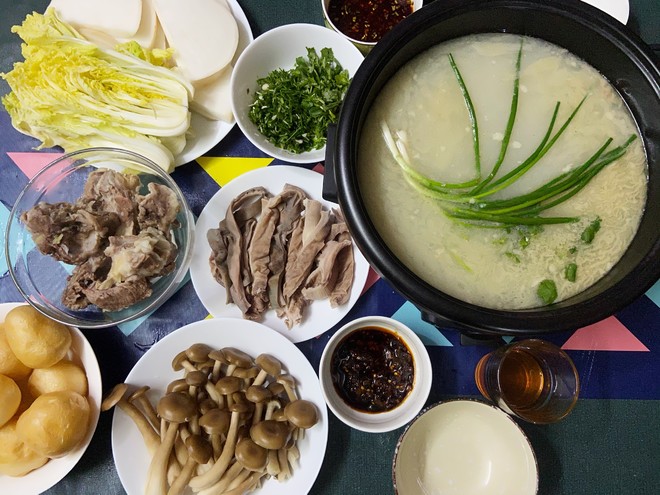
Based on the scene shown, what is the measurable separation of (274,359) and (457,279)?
0.69 meters

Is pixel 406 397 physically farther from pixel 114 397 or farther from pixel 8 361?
pixel 8 361

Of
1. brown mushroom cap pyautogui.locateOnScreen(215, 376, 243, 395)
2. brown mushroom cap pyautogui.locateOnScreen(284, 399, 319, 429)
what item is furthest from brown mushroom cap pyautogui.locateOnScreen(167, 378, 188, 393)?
brown mushroom cap pyautogui.locateOnScreen(284, 399, 319, 429)

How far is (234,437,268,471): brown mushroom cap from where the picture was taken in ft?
5.13

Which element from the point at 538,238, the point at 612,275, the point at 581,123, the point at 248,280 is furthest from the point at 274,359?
the point at 581,123

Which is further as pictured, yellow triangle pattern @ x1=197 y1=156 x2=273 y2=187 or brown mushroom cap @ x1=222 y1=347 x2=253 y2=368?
yellow triangle pattern @ x1=197 y1=156 x2=273 y2=187

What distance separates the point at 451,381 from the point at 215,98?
126 centimetres

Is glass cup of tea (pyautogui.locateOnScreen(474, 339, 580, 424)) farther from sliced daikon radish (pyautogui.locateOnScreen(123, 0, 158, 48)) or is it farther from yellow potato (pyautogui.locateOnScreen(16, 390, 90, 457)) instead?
sliced daikon radish (pyautogui.locateOnScreen(123, 0, 158, 48))

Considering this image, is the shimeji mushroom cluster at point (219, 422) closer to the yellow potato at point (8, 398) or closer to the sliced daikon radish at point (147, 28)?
the yellow potato at point (8, 398)

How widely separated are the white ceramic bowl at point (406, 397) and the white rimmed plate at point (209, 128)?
2.56 ft

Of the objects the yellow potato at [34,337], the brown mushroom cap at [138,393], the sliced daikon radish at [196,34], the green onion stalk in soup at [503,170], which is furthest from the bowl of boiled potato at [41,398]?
the green onion stalk in soup at [503,170]

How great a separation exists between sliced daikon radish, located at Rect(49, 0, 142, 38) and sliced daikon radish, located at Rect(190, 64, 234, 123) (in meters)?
0.29

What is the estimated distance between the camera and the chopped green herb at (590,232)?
4.42 ft

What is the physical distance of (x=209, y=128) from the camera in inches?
72.2

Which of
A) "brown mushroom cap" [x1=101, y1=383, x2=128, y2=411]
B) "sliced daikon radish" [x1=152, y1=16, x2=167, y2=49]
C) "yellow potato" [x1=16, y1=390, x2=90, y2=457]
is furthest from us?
"sliced daikon radish" [x1=152, y1=16, x2=167, y2=49]
